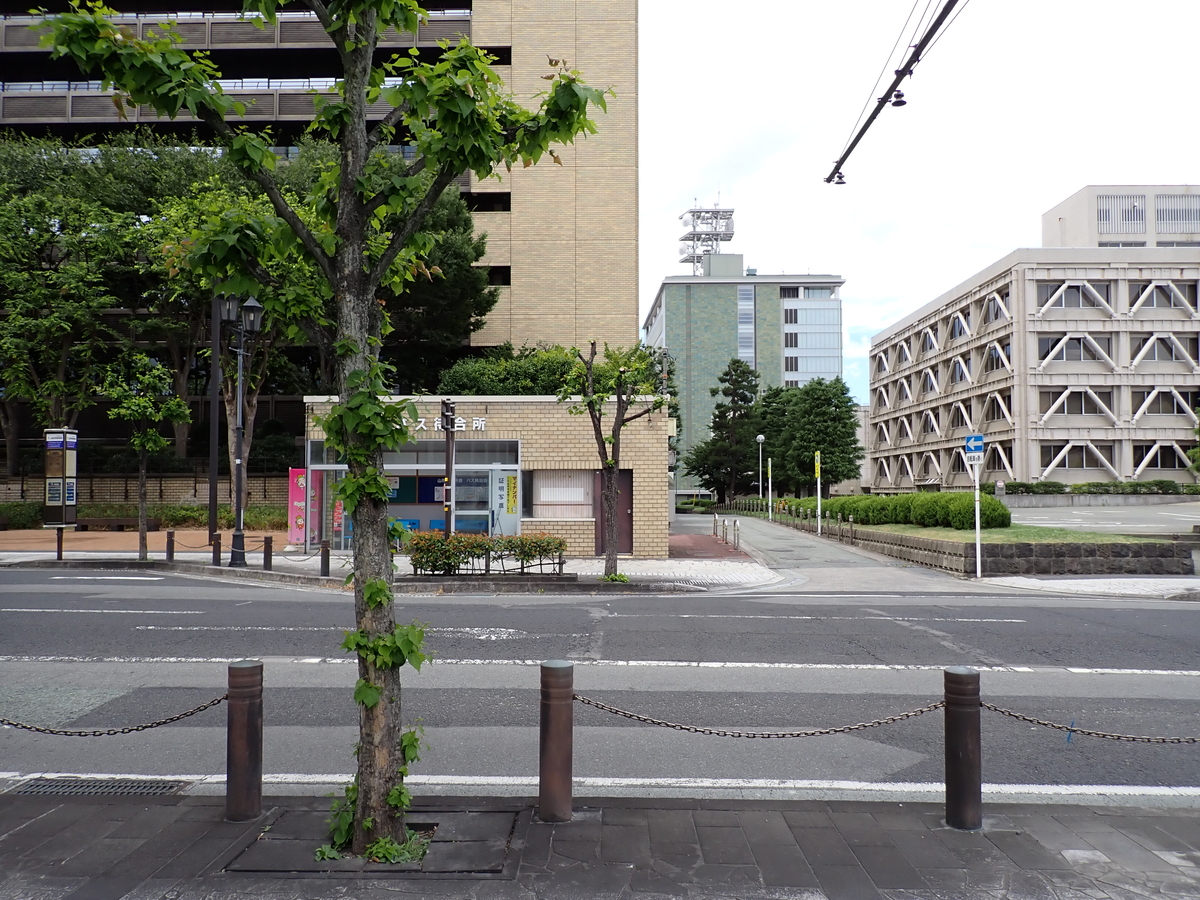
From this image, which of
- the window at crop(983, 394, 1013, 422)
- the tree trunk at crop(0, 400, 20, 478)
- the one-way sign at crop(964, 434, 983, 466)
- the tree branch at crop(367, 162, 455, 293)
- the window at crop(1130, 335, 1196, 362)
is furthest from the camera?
the window at crop(983, 394, 1013, 422)

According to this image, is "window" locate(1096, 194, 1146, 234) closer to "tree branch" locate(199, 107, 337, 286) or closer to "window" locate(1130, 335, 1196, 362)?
"window" locate(1130, 335, 1196, 362)

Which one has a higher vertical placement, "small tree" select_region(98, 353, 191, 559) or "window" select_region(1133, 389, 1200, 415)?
"window" select_region(1133, 389, 1200, 415)

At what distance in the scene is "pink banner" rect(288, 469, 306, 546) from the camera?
79.3 feet

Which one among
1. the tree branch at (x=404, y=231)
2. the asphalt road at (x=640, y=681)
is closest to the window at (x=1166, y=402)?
the asphalt road at (x=640, y=681)

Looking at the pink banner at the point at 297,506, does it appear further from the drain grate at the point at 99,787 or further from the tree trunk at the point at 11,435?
the drain grate at the point at 99,787

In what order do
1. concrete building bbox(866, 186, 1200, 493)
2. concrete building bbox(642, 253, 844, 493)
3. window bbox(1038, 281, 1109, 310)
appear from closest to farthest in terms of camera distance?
concrete building bbox(866, 186, 1200, 493) < window bbox(1038, 281, 1109, 310) < concrete building bbox(642, 253, 844, 493)

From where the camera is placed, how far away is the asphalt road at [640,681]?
20.2 feet

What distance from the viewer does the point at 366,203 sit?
4.50 m

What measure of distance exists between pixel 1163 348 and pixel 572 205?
45380 millimetres

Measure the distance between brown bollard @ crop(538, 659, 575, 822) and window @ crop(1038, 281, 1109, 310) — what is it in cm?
6109

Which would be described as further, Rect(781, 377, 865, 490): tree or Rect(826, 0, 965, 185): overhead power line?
Rect(781, 377, 865, 490): tree

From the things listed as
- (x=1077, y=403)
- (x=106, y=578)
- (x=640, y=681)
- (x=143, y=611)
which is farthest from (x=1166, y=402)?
(x=143, y=611)

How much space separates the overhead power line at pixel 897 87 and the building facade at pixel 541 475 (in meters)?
11.7

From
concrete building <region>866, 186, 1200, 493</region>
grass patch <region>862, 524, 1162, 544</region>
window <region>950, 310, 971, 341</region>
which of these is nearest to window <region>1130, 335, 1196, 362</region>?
concrete building <region>866, 186, 1200, 493</region>
